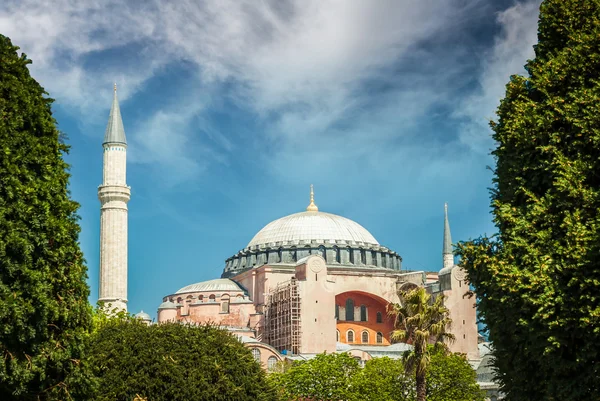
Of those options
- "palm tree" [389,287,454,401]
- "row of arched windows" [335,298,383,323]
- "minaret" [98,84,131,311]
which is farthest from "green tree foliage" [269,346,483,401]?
"row of arched windows" [335,298,383,323]

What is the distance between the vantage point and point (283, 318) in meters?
56.5

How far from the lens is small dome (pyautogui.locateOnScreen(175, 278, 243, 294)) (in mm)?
63312

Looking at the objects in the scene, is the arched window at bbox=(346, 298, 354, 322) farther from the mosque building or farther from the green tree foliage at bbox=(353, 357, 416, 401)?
the green tree foliage at bbox=(353, 357, 416, 401)

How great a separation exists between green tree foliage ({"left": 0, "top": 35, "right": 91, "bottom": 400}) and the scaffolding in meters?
40.2

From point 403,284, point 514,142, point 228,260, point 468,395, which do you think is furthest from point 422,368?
point 228,260

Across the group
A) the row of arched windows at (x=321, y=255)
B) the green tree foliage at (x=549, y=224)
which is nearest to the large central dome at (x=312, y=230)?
the row of arched windows at (x=321, y=255)

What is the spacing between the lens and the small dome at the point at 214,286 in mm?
63312

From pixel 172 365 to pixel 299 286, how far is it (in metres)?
36.4

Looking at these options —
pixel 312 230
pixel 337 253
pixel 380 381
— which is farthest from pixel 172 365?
pixel 312 230

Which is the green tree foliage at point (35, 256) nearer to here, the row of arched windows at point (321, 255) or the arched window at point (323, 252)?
the row of arched windows at point (321, 255)

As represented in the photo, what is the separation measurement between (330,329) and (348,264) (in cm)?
1027

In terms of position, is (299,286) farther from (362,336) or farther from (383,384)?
(383,384)

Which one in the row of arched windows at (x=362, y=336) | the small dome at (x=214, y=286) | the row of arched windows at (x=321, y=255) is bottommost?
the row of arched windows at (x=362, y=336)

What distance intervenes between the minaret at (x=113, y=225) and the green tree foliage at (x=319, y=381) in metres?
17.5
